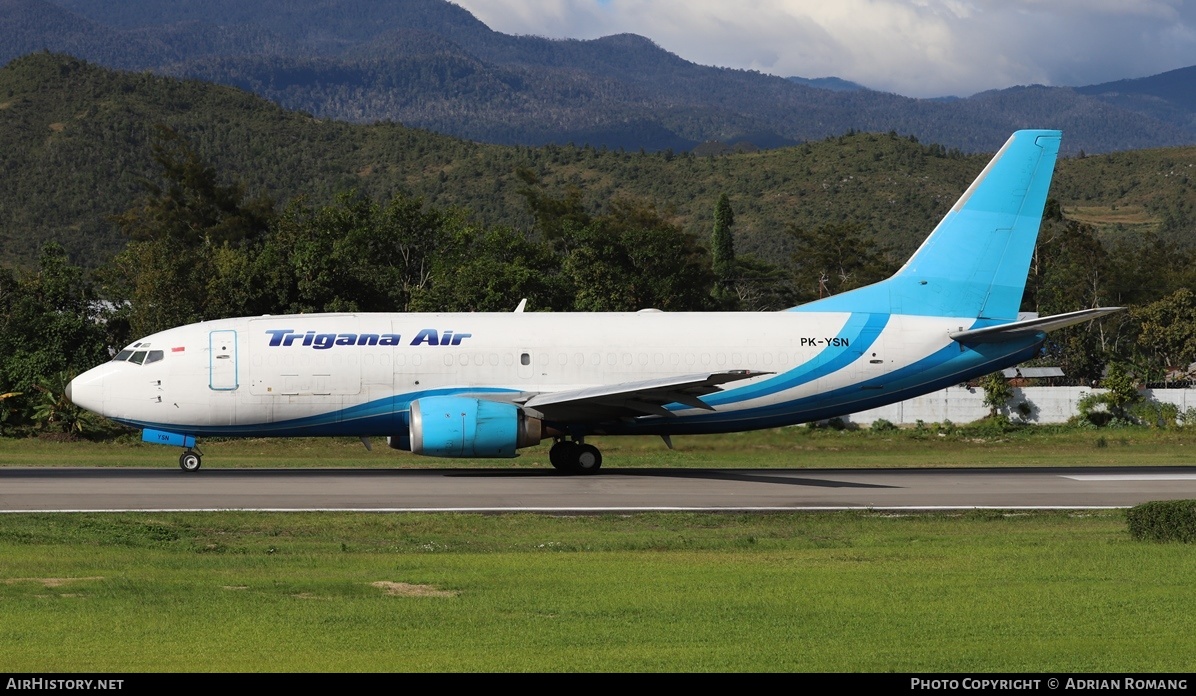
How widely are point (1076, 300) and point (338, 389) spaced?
239 ft

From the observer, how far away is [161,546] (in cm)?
2064

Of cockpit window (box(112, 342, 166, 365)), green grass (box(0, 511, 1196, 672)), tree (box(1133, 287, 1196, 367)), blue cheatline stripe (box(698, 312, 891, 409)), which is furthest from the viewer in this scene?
tree (box(1133, 287, 1196, 367))

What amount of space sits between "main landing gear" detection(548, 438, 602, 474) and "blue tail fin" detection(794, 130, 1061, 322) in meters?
6.89

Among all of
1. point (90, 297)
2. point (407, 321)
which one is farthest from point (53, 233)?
point (407, 321)

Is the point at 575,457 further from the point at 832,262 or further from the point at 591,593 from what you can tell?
the point at 832,262

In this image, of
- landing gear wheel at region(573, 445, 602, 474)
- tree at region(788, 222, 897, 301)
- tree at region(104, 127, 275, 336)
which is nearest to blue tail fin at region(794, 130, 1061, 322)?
landing gear wheel at region(573, 445, 602, 474)

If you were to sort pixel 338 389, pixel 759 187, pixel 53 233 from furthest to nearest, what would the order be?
pixel 759 187 → pixel 53 233 → pixel 338 389

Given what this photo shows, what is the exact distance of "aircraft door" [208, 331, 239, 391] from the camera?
32.8 meters

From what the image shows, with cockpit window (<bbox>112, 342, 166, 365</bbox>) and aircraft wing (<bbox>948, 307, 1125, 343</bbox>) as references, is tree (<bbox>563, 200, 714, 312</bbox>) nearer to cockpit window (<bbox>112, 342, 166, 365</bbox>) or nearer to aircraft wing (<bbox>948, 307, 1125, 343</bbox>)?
aircraft wing (<bbox>948, 307, 1125, 343</bbox>)

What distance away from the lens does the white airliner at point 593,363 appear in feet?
108

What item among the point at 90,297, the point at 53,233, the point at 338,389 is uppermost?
the point at 53,233

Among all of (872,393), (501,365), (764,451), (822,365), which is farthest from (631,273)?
(501,365)

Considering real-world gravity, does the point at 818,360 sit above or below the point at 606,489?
above

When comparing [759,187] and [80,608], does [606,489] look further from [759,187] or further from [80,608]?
[759,187]
